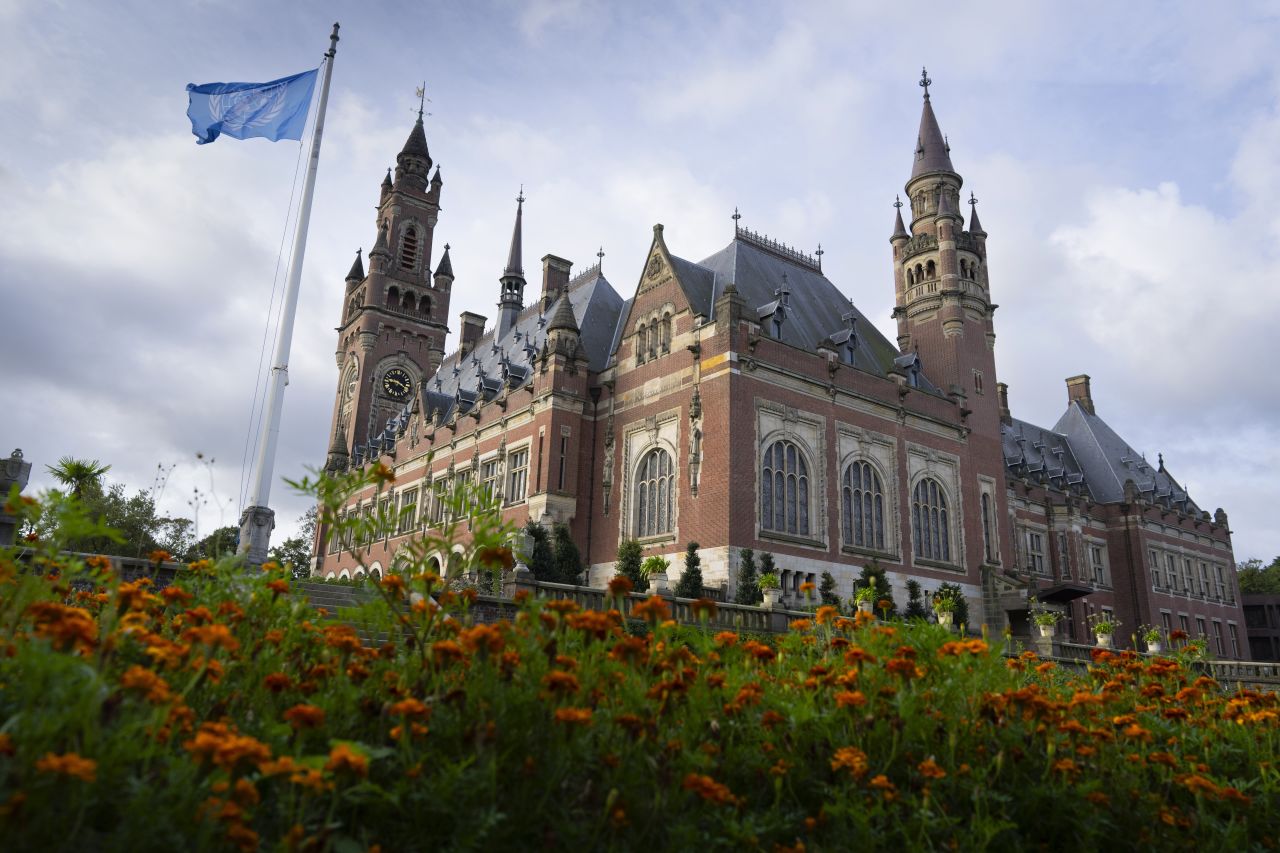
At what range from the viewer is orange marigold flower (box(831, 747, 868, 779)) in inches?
193

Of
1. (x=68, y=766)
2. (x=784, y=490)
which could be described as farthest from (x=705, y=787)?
(x=784, y=490)

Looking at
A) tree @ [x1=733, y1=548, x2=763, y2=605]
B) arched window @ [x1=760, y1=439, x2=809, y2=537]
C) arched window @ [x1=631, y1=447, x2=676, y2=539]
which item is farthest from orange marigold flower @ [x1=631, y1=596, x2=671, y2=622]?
arched window @ [x1=631, y1=447, x2=676, y2=539]

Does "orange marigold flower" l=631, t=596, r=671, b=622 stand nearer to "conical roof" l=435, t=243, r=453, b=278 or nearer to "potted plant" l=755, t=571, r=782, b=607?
"potted plant" l=755, t=571, r=782, b=607

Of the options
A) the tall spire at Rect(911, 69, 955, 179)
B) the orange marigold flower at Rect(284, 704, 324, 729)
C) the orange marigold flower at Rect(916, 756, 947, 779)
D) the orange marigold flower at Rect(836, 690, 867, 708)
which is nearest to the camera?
the orange marigold flower at Rect(284, 704, 324, 729)

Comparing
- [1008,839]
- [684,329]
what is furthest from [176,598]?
[684,329]

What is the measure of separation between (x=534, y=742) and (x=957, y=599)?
33.6 meters

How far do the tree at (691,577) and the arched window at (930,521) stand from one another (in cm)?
1125

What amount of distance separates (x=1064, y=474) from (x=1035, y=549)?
7.69 m

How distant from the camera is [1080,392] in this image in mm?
69688

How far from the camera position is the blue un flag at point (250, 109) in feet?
67.9

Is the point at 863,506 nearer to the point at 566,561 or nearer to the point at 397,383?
the point at 566,561

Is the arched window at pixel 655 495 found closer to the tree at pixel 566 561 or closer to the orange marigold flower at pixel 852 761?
the tree at pixel 566 561

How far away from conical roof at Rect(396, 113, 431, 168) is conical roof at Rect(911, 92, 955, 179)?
36789 millimetres

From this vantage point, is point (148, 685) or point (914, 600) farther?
point (914, 600)
